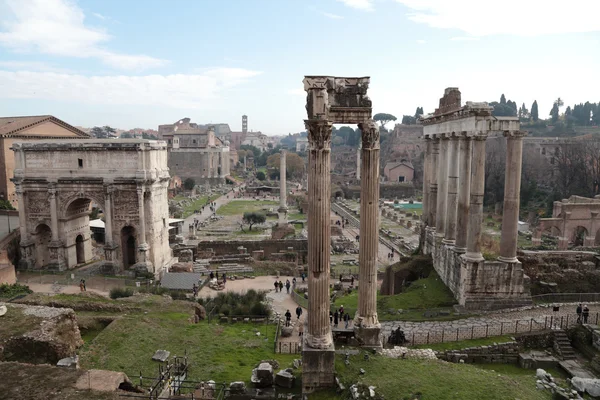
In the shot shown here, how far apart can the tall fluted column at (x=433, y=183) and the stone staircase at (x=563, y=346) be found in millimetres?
8011

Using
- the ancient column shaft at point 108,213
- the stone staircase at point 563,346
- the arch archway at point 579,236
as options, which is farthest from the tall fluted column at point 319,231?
the arch archway at point 579,236

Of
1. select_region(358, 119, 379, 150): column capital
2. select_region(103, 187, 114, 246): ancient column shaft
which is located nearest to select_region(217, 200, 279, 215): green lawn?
select_region(103, 187, 114, 246): ancient column shaft

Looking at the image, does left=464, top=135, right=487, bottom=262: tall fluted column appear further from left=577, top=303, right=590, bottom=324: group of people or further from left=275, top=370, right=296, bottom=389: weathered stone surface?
left=275, top=370, right=296, bottom=389: weathered stone surface

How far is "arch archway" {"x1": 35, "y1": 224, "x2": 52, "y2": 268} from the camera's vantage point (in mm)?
25844

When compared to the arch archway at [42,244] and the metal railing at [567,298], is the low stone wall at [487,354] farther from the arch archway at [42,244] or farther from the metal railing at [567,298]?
the arch archway at [42,244]

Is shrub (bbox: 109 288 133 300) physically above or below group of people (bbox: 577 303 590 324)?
below

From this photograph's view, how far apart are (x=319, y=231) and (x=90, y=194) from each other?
19.8 meters

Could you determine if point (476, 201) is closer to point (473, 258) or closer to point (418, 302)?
point (473, 258)

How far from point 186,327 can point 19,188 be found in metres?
16.6

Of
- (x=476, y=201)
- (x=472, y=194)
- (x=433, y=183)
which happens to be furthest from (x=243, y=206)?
(x=476, y=201)

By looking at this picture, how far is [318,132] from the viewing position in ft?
30.1

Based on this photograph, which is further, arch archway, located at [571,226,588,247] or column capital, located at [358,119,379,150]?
arch archway, located at [571,226,588,247]

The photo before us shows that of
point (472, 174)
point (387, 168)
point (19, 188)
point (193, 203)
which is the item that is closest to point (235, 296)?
point (472, 174)

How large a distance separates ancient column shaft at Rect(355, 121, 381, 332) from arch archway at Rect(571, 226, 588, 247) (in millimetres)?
27318
